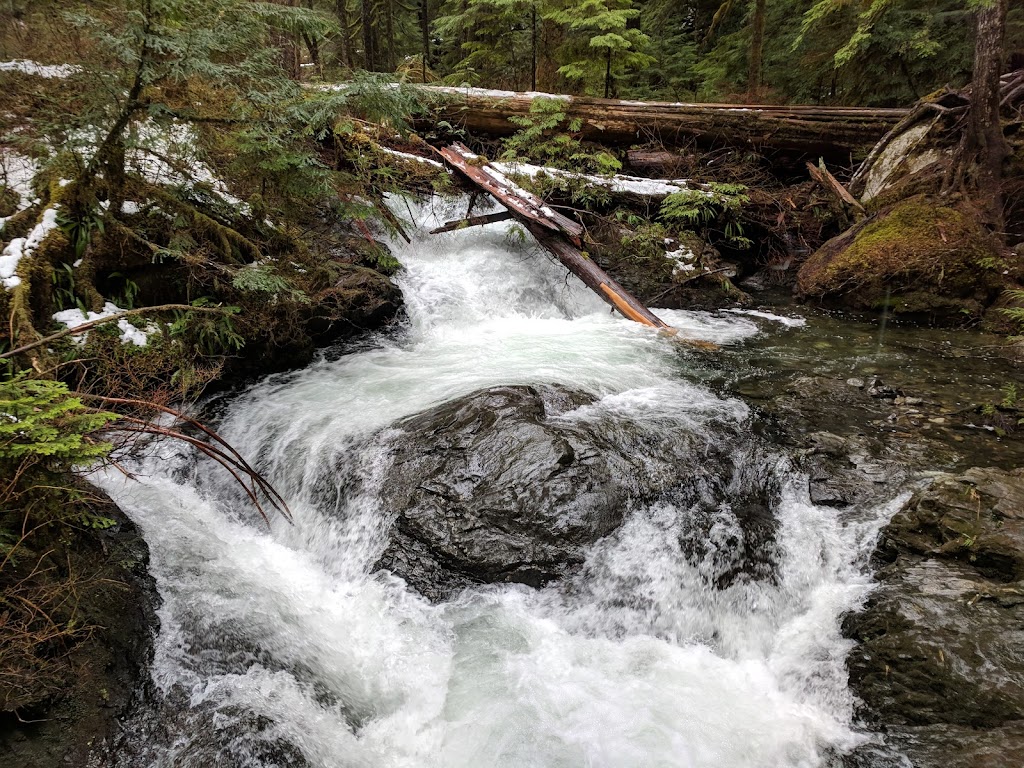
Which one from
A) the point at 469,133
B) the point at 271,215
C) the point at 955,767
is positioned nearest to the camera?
the point at 955,767

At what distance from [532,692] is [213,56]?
6.24 metres

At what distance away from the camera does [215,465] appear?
191 inches

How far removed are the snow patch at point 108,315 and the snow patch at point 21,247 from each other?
383 mm

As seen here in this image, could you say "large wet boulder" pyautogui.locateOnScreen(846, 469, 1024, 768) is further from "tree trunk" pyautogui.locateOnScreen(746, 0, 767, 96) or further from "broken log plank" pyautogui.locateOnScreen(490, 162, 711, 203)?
"tree trunk" pyautogui.locateOnScreen(746, 0, 767, 96)

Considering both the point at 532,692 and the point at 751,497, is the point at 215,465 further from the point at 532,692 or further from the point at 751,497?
the point at 751,497

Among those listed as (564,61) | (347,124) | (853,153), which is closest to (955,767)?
(347,124)

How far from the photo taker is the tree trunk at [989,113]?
276 inches

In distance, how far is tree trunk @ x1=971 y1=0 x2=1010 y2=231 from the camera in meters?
7.01

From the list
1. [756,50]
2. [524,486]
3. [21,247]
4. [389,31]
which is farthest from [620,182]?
[389,31]

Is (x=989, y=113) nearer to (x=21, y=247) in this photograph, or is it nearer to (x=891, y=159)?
(x=891, y=159)

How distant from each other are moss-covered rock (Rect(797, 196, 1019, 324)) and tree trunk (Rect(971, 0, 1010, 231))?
392 mm

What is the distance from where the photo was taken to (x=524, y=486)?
167 inches

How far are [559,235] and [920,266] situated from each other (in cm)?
→ 527

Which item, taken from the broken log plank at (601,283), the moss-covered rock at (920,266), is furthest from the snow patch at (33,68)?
the moss-covered rock at (920,266)
